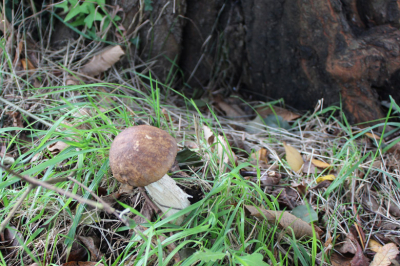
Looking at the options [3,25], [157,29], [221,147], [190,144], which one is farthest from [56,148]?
[157,29]

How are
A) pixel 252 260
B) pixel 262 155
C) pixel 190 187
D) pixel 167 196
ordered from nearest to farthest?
pixel 252 260
pixel 167 196
pixel 190 187
pixel 262 155

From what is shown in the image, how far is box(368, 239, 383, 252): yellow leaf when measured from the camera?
1.66 m

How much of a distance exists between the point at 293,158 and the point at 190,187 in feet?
2.52

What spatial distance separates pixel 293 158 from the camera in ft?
6.79

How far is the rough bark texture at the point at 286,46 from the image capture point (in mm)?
2197

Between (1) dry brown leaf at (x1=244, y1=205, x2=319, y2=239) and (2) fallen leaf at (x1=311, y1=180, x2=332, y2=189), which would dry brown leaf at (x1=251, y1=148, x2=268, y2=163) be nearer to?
(2) fallen leaf at (x1=311, y1=180, x2=332, y2=189)

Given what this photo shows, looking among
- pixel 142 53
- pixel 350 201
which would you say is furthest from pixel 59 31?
pixel 350 201

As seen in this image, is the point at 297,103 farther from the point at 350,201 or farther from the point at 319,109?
the point at 350,201

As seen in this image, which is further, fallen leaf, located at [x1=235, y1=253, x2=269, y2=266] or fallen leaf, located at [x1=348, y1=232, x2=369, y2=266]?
fallen leaf, located at [x1=348, y1=232, x2=369, y2=266]

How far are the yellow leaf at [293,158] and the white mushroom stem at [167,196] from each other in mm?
831

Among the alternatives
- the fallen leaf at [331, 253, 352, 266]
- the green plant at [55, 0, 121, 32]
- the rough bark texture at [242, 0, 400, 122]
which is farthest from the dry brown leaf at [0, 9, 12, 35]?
the fallen leaf at [331, 253, 352, 266]

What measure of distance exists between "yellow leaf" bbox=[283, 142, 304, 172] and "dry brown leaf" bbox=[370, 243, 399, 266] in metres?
0.65

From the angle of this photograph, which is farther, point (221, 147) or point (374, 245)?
point (221, 147)

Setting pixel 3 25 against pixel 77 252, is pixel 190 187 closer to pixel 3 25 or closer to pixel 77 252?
pixel 77 252
